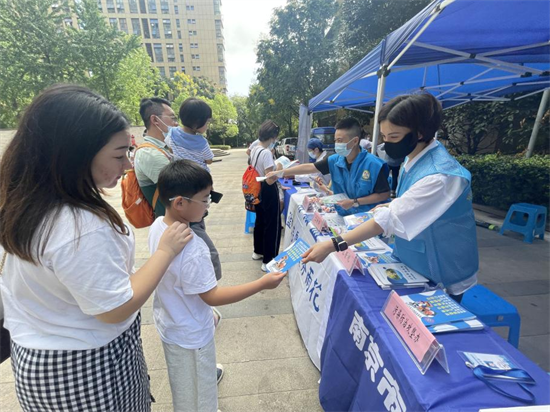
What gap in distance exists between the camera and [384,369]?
102 centimetres

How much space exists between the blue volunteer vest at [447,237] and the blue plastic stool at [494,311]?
1.29ft

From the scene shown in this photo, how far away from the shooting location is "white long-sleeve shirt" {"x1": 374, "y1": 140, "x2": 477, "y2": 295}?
1146 mm

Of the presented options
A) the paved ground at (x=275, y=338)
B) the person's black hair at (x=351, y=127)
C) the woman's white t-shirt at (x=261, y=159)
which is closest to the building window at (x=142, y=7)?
the paved ground at (x=275, y=338)

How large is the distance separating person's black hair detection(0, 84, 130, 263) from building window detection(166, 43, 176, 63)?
56.6 metres

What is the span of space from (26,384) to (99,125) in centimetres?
82

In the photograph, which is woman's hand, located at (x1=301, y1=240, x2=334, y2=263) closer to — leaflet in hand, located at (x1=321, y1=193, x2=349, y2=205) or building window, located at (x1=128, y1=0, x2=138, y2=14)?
leaflet in hand, located at (x1=321, y1=193, x2=349, y2=205)

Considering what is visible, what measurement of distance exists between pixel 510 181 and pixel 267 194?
4.86 metres

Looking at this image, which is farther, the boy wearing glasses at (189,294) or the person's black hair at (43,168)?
the boy wearing glasses at (189,294)

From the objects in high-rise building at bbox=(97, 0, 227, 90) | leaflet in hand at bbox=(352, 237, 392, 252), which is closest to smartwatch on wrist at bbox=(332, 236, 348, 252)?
leaflet in hand at bbox=(352, 237, 392, 252)

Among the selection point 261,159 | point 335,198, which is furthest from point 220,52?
point 335,198

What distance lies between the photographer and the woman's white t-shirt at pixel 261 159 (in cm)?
313

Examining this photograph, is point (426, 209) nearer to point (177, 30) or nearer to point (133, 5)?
point (177, 30)

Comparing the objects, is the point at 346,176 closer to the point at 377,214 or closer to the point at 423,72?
the point at 377,214

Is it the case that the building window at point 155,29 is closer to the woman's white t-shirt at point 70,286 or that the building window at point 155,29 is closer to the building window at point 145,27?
the building window at point 145,27
